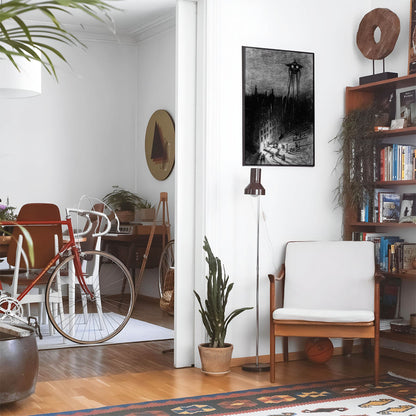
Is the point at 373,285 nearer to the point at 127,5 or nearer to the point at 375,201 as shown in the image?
the point at 375,201

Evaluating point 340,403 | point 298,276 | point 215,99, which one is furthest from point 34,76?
point 340,403

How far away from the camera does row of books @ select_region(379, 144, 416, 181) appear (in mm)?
4539

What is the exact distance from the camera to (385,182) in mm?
4660

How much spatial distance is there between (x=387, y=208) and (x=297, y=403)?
1.70m

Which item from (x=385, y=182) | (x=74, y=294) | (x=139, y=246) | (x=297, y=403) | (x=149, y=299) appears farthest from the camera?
(x=149, y=299)

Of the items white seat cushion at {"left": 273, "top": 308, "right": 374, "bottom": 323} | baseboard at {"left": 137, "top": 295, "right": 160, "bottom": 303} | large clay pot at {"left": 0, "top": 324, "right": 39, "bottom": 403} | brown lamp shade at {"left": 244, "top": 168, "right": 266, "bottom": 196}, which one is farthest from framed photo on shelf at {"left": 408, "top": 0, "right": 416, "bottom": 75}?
baseboard at {"left": 137, "top": 295, "right": 160, "bottom": 303}

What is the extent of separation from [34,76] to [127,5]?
2189mm

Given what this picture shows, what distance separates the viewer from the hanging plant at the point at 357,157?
473 centimetres

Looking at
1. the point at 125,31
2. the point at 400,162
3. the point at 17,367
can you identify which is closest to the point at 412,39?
the point at 400,162

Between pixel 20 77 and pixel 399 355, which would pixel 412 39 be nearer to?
pixel 399 355

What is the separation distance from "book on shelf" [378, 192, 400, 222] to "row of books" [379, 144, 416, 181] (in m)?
0.13

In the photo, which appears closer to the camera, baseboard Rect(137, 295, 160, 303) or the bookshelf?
the bookshelf

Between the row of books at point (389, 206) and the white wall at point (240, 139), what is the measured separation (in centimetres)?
26

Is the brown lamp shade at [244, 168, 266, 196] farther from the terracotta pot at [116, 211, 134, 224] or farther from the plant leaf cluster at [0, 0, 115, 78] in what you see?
the terracotta pot at [116, 211, 134, 224]
